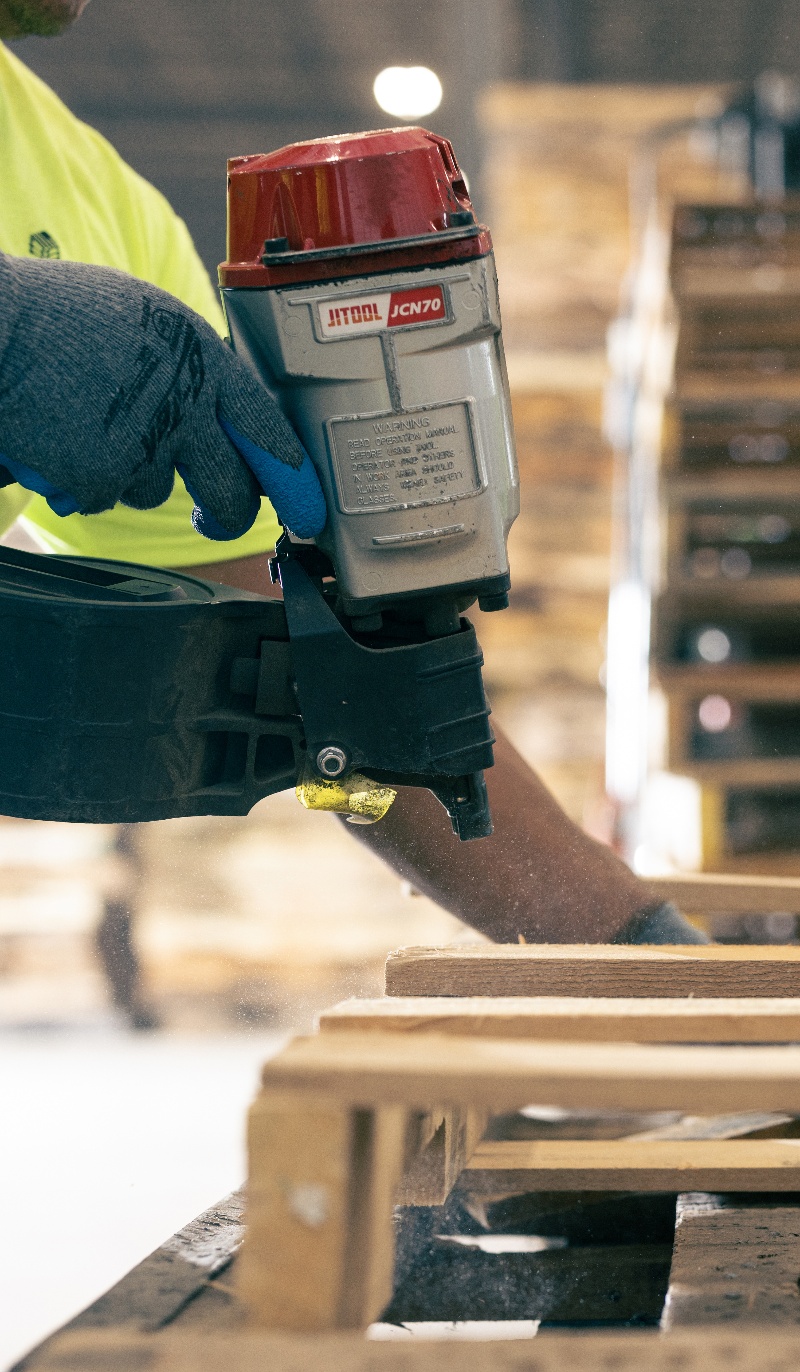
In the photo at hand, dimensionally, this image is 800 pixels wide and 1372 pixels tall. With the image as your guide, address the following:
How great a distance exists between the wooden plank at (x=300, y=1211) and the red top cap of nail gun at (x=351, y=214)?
0.70m

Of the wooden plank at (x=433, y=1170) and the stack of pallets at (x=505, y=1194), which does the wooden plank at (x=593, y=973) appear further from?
the wooden plank at (x=433, y=1170)

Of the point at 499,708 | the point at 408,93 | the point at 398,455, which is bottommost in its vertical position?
the point at 499,708

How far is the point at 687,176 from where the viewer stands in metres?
6.17

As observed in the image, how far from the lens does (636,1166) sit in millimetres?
1389

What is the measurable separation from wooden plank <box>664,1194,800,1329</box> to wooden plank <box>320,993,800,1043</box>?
9.7 inches

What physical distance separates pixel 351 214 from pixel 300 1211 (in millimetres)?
809


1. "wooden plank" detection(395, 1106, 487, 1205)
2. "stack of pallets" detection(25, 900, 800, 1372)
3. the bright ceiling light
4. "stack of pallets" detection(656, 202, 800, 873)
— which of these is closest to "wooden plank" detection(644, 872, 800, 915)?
"stack of pallets" detection(25, 900, 800, 1372)

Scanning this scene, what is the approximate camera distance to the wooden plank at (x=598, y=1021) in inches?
38.4

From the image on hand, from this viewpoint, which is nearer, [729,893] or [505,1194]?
[505,1194]

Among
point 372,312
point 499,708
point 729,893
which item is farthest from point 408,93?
point 372,312

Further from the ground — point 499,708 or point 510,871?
point 510,871

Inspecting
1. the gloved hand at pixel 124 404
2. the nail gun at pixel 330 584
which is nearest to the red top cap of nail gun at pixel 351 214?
the nail gun at pixel 330 584

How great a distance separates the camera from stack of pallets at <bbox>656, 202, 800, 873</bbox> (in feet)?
10.0

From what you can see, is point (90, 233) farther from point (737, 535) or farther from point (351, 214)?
point (737, 535)
